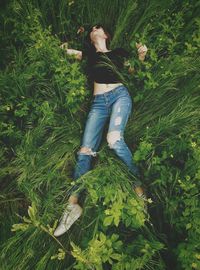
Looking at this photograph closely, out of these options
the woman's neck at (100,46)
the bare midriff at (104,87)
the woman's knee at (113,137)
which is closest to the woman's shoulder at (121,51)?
the woman's neck at (100,46)

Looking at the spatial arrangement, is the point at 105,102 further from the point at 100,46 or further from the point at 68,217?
the point at 68,217

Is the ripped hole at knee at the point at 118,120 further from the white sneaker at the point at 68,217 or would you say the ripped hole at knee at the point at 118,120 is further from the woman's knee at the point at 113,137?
the white sneaker at the point at 68,217

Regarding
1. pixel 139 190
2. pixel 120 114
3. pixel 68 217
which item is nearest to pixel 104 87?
pixel 120 114

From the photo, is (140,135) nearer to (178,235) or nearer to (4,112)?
(178,235)

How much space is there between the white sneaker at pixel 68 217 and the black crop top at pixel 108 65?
1147 mm

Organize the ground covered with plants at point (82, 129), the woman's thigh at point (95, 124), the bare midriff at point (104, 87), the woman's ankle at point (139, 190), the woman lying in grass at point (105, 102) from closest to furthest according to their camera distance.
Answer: the ground covered with plants at point (82, 129), the woman's ankle at point (139, 190), the woman lying in grass at point (105, 102), the woman's thigh at point (95, 124), the bare midriff at point (104, 87)

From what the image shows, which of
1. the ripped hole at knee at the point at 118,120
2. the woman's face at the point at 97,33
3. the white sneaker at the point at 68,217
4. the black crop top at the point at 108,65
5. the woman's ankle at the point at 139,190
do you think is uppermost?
the woman's face at the point at 97,33

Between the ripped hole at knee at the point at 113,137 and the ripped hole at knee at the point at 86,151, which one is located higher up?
the ripped hole at knee at the point at 113,137

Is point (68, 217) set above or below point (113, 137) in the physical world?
below

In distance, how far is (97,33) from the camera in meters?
2.45

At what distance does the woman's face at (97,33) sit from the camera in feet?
8.04

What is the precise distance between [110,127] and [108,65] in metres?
0.58

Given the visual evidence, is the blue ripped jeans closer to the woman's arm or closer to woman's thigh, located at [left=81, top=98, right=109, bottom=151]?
woman's thigh, located at [left=81, top=98, right=109, bottom=151]

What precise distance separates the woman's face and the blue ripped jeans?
1.72 feet
